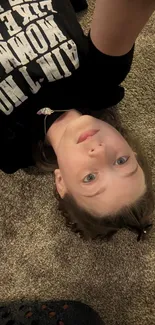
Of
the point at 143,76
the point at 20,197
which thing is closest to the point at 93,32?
the point at 143,76

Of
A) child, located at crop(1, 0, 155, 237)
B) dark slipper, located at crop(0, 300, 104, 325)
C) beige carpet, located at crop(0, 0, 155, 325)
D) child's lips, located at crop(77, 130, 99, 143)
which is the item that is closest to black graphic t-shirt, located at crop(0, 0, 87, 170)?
child, located at crop(1, 0, 155, 237)

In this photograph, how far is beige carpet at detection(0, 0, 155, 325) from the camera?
0.91 meters

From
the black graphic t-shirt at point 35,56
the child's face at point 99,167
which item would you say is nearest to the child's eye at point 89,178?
the child's face at point 99,167

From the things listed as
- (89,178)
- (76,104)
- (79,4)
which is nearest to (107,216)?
(89,178)

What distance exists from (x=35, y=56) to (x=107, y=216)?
32 centimetres

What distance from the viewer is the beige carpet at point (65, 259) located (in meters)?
0.91

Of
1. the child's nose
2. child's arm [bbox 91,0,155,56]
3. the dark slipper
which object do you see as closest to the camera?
child's arm [bbox 91,0,155,56]

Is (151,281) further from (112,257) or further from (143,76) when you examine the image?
(143,76)

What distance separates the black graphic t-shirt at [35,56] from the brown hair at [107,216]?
4.0 inches

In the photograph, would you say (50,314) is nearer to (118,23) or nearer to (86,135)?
(86,135)

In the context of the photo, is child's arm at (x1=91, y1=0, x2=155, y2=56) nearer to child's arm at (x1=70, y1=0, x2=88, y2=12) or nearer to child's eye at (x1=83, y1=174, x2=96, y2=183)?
child's eye at (x1=83, y1=174, x2=96, y2=183)

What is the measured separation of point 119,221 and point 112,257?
0.23 m

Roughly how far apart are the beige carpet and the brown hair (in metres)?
0.06

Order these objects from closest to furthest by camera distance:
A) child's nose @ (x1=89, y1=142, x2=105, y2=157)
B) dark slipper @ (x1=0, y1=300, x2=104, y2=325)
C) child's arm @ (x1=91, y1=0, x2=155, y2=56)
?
child's arm @ (x1=91, y1=0, x2=155, y2=56) < child's nose @ (x1=89, y1=142, x2=105, y2=157) < dark slipper @ (x1=0, y1=300, x2=104, y2=325)
